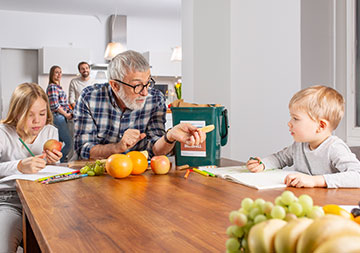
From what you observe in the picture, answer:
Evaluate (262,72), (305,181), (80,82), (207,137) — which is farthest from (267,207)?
(80,82)

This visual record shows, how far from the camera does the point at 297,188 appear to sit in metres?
1.15

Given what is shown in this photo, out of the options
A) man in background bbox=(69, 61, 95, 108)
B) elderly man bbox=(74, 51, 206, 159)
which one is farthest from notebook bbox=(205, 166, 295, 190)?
man in background bbox=(69, 61, 95, 108)

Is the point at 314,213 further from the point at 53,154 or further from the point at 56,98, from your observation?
the point at 56,98

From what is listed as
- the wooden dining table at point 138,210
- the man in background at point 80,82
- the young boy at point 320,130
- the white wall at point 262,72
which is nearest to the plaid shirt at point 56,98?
the man in background at point 80,82

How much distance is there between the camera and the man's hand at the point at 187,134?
5.10 feet

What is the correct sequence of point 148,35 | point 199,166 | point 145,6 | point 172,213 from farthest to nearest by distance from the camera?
point 148,35, point 145,6, point 199,166, point 172,213

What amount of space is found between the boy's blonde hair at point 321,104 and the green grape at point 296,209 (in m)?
0.99

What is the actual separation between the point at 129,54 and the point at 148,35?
7.17 metres

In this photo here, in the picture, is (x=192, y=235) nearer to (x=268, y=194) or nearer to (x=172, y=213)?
(x=172, y=213)

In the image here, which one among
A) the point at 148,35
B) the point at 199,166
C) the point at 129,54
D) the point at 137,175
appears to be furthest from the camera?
the point at 148,35

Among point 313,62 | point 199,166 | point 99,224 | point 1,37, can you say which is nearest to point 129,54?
point 199,166

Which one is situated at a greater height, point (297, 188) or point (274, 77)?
point (274, 77)

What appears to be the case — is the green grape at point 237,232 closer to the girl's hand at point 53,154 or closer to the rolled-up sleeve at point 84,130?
the girl's hand at point 53,154

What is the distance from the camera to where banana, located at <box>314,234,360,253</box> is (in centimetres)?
28
